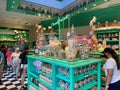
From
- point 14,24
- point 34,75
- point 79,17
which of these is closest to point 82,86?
point 34,75

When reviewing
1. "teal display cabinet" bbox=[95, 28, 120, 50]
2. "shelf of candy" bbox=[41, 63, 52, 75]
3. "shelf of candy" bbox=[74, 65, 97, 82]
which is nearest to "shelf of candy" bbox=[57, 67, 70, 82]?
"shelf of candy" bbox=[74, 65, 97, 82]

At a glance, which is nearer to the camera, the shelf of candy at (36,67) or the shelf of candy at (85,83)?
the shelf of candy at (85,83)

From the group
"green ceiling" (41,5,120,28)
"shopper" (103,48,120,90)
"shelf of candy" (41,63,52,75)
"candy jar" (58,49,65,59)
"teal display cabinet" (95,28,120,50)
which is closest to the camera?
"candy jar" (58,49,65,59)

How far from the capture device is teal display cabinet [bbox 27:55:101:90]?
173cm

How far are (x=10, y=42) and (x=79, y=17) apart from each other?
7795mm

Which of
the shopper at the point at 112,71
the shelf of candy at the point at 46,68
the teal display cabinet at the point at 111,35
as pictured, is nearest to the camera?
the shelf of candy at the point at 46,68

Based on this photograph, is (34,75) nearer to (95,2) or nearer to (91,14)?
(95,2)

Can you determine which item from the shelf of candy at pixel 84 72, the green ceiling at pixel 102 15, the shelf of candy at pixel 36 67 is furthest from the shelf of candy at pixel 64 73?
the green ceiling at pixel 102 15

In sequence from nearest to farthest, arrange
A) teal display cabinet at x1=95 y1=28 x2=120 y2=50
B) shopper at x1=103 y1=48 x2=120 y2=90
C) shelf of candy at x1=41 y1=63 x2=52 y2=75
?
shelf of candy at x1=41 y1=63 x2=52 y2=75
shopper at x1=103 y1=48 x2=120 y2=90
teal display cabinet at x1=95 y1=28 x2=120 y2=50

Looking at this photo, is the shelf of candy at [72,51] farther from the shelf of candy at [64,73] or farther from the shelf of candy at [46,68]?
the shelf of candy at [46,68]

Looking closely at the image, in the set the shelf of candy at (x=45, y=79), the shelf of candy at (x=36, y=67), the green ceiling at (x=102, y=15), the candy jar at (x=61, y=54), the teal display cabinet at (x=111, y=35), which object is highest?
the green ceiling at (x=102, y=15)

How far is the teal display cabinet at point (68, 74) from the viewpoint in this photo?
1.73 meters

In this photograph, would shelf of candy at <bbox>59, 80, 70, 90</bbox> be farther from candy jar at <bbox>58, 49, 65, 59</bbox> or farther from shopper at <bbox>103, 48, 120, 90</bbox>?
shopper at <bbox>103, 48, 120, 90</bbox>

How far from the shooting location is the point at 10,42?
44.3 feet
